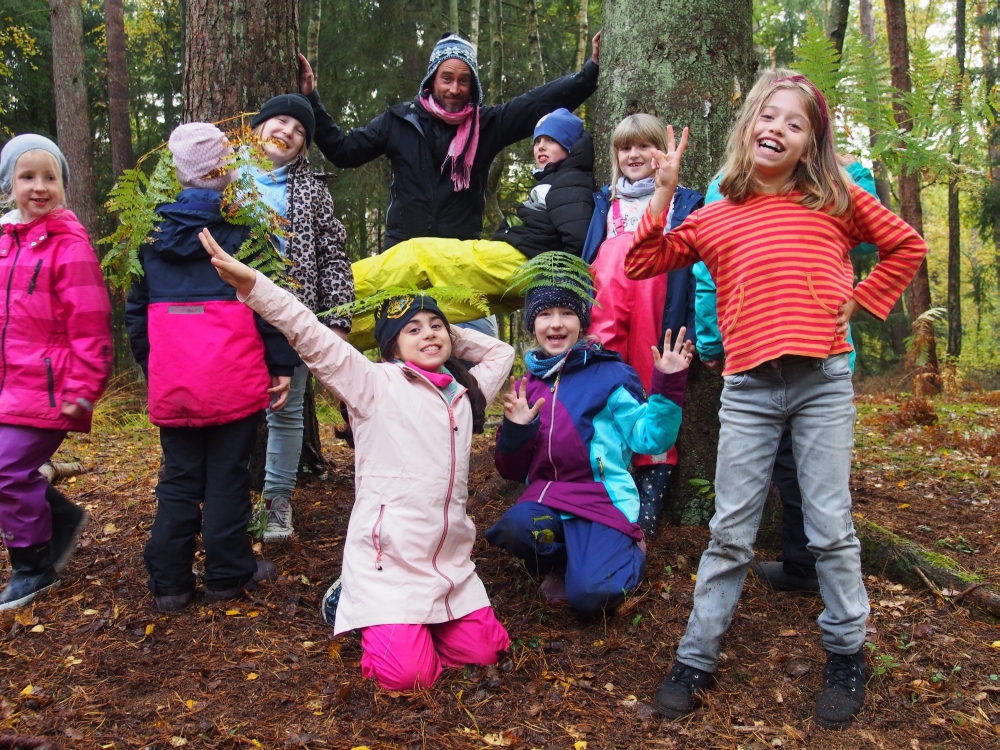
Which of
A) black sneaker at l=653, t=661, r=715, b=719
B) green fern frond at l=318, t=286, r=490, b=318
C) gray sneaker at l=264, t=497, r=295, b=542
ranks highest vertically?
green fern frond at l=318, t=286, r=490, b=318

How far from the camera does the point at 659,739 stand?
2.80 meters

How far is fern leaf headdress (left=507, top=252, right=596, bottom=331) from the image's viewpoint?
365cm

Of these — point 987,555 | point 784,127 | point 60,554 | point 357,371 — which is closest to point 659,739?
point 357,371

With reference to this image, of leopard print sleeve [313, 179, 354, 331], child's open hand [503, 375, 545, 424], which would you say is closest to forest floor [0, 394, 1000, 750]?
child's open hand [503, 375, 545, 424]

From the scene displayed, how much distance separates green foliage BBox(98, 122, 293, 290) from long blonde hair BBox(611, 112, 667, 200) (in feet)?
5.90

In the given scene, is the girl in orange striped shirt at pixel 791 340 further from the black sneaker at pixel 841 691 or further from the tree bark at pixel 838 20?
the tree bark at pixel 838 20

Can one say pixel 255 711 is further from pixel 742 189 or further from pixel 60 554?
pixel 742 189

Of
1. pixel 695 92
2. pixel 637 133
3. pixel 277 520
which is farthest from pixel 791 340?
pixel 277 520

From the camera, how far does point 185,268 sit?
11.6 ft

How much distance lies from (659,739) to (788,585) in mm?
1302

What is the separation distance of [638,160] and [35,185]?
10.0 ft

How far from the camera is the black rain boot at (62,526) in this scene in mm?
4004

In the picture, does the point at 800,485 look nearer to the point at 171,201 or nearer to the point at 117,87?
the point at 171,201

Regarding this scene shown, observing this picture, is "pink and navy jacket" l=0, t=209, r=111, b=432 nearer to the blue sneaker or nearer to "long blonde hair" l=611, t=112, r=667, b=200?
the blue sneaker
